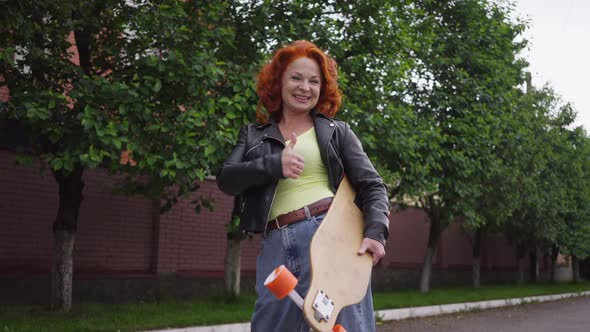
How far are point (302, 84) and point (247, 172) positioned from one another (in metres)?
0.43

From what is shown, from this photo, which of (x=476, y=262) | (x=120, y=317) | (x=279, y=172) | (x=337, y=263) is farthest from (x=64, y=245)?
(x=476, y=262)

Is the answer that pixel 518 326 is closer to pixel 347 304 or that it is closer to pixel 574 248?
pixel 347 304

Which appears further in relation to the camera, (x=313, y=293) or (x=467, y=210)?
(x=467, y=210)

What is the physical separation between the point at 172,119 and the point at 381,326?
484 centimetres

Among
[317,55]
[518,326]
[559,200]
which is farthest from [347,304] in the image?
[559,200]

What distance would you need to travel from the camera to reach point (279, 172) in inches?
97.0

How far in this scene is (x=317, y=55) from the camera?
2.71 metres

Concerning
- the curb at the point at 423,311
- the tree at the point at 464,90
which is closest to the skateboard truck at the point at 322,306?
the curb at the point at 423,311

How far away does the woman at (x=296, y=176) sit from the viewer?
2506 mm

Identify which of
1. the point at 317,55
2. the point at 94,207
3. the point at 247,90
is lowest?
the point at 94,207

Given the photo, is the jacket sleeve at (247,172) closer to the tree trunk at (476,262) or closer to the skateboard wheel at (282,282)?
the skateboard wheel at (282,282)

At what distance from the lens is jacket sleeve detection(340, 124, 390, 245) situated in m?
2.48

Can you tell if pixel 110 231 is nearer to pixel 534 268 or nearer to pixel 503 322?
pixel 503 322

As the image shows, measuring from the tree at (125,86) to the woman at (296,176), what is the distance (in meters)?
4.99
